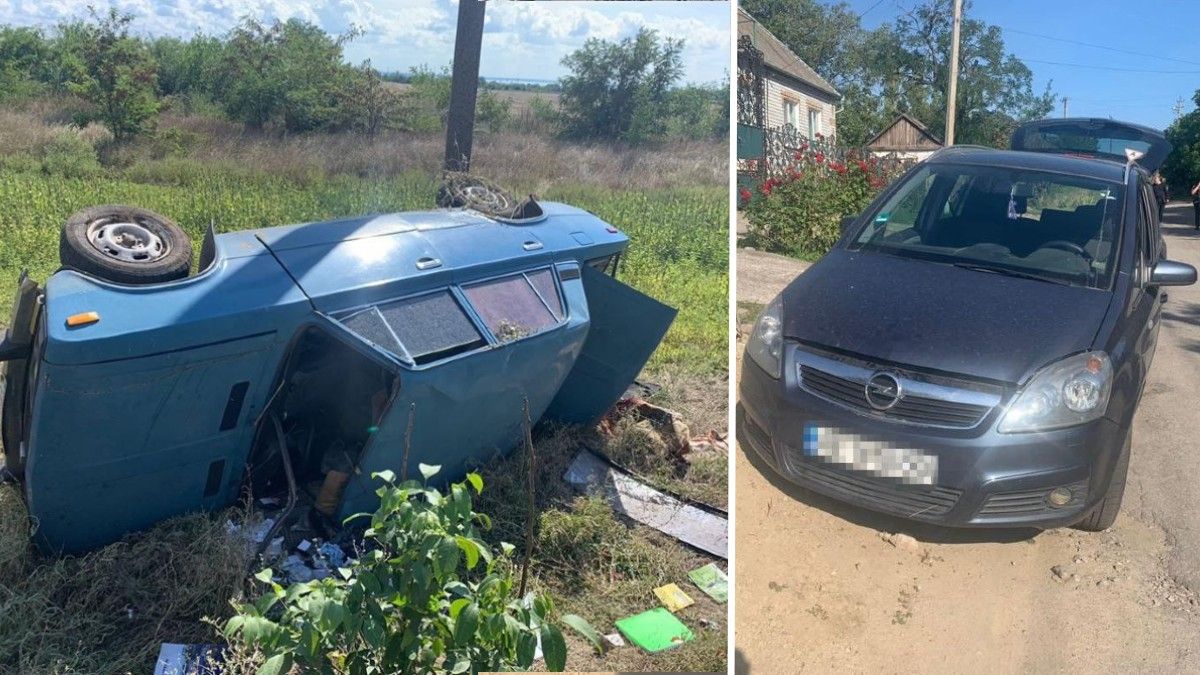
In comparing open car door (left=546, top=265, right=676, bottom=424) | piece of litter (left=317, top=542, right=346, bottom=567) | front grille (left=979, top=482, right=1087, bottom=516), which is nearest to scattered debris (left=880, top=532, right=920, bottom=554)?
front grille (left=979, top=482, right=1087, bottom=516)

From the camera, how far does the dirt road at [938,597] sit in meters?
2.18

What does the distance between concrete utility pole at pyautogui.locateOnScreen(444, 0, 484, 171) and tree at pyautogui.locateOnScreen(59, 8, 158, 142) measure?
1077mm

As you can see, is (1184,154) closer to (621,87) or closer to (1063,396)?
(1063,396)

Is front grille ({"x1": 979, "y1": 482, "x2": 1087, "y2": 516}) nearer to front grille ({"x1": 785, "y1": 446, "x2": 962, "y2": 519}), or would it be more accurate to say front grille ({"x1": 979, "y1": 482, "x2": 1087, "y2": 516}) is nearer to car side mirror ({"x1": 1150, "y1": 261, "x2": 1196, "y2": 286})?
front grille ({"x1": 785, "y1": 446, "x2": 962, "y2": 519})

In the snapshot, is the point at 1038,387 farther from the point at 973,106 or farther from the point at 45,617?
the point at 45,617

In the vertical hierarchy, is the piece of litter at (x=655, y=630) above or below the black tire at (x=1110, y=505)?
below

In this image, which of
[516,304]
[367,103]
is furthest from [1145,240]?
[367,103]

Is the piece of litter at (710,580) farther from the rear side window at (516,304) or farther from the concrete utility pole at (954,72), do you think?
the concrete utility pole at (954,72)

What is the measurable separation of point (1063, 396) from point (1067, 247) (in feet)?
2.90

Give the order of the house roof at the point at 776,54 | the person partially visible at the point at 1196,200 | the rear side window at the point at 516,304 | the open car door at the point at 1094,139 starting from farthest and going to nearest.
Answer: the person partially visible at the point at 1196,200 → the open car door at the point at 1094,139 → the rear side window at the point at 516,304 → the house roof at the point at 776,54

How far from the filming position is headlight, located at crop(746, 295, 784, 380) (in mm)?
2316

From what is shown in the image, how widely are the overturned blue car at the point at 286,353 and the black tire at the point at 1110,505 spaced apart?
1.34m

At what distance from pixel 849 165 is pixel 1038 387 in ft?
3.71

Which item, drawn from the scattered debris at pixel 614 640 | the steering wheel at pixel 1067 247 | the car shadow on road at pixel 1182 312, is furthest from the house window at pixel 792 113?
the car shadow on road at pixel 1182 312
